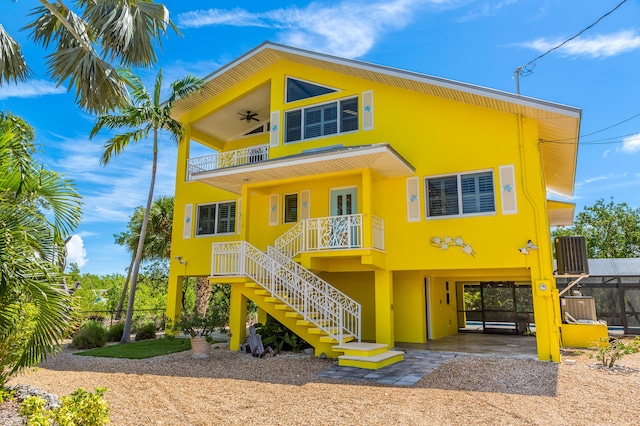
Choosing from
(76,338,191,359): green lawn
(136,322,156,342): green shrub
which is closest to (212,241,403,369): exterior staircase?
(76,338,191,359): green lawn

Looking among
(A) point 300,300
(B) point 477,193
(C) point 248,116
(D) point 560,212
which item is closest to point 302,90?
(C) point 248,116

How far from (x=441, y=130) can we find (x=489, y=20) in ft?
11.2

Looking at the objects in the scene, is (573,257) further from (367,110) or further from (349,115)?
(349,115)

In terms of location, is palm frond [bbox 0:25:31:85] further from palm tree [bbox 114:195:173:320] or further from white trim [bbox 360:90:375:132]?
palm tree [bbox 114:195:173:320]

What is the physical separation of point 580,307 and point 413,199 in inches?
293

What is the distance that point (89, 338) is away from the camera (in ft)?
47.6

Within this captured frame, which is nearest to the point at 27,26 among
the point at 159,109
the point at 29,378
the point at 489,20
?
the point at 159,109

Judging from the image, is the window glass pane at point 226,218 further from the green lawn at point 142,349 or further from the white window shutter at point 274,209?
the green lawn at point 142,349

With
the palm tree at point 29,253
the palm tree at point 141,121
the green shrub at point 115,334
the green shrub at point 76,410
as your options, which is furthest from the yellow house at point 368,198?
the palm tree at point 29,253

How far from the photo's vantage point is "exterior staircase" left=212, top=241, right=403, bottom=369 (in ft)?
34.9

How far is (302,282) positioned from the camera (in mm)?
12016

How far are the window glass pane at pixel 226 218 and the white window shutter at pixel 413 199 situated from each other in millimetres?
7112

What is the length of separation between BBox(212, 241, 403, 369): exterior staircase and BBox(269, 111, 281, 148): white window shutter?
4128 millimetres

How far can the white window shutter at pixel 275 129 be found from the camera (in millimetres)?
15289
